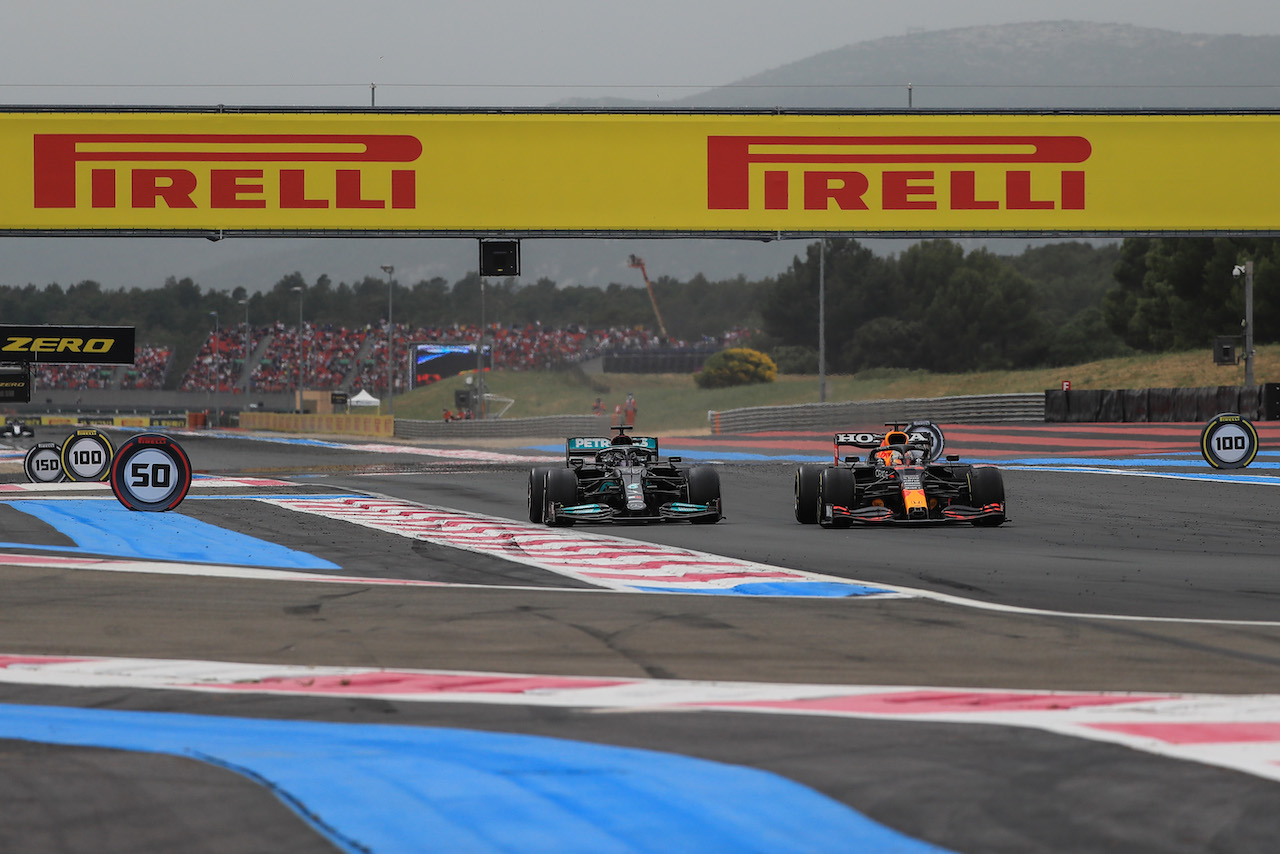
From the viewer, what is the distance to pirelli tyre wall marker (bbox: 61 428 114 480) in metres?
21.1

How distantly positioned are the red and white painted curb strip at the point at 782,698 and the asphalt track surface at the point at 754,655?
4.4 inches

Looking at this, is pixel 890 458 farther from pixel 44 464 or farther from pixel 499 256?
pixel 44 464

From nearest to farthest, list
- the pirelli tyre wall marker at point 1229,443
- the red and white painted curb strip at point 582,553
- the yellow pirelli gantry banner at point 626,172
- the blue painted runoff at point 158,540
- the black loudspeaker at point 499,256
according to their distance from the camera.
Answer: the red and white painted curb strip at point 582,553
the blue painted runoff at point 158,540
the yellow pirelli gantry banner at point 626,172
the black loudspeaker at point 499,256
the pirelli tyre wall marker at point 1229,443

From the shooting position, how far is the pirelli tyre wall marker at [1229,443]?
79.2 ft

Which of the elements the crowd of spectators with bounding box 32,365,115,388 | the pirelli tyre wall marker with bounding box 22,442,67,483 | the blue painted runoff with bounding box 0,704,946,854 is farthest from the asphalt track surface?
the crowd of spectators with bounding box 32,365,115,388

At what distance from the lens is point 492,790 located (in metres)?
4.39

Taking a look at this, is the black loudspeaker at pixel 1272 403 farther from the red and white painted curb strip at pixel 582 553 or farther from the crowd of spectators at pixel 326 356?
the crowd of spectators at pixel 326 356

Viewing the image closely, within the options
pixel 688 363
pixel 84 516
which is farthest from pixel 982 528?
pixel 688 363

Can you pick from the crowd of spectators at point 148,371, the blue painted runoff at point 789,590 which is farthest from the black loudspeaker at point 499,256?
the crowd of spectators at point 148,371

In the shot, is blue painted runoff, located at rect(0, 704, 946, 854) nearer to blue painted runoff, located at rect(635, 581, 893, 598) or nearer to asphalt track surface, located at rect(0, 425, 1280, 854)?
asphalt track surface, located at rect(0, 425, 1280, 854)

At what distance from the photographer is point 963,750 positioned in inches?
194

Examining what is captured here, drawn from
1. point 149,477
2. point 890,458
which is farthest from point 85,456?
point 890,458

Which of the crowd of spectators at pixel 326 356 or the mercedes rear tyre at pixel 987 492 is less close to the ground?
the crowd of spectators at pixel 326 356

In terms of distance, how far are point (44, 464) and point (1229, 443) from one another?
2012 centimetres
